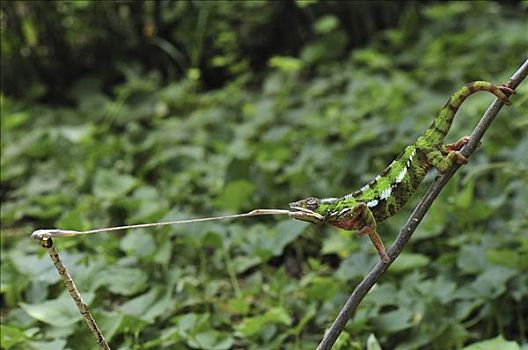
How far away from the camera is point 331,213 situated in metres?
1.60

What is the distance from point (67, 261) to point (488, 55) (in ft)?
9.39

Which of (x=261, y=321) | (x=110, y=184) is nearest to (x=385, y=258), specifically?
(x=261, y=321)

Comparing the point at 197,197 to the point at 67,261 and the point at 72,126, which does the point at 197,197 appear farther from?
the point at 72,126

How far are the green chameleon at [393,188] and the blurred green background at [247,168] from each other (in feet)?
2.28

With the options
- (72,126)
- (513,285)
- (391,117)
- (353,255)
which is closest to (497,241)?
(513,285)

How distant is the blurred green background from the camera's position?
8.21 ft

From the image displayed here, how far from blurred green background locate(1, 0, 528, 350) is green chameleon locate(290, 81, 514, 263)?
0.70 metres

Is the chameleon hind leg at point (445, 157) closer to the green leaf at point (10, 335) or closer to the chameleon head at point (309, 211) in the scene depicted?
the chameleon head at point (309, 211)

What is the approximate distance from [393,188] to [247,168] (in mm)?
1703

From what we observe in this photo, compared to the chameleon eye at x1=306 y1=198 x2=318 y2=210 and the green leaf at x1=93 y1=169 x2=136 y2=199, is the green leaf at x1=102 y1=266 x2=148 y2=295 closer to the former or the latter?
the green leaf at x1=93 y1=169 x2=136 y2=199

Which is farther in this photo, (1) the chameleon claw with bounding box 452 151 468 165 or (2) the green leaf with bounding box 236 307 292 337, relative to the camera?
(2) the green leaf with bounding box 236 307 292 337

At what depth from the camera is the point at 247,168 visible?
333cm

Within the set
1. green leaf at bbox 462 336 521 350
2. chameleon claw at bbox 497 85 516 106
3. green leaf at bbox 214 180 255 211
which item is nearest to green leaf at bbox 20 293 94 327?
green leaf at bbox 214 180 255 211

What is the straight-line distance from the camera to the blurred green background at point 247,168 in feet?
8.21
